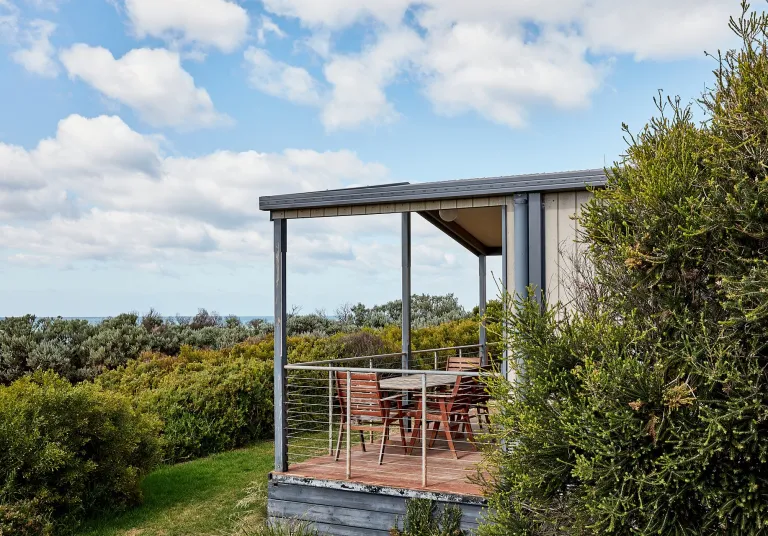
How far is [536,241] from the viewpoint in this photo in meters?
6.16

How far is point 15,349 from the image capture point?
14.7 metres

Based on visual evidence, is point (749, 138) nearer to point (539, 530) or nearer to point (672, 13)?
point (539, 530)

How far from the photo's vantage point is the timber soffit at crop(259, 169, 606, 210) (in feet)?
19.6

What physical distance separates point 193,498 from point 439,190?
16.0ft

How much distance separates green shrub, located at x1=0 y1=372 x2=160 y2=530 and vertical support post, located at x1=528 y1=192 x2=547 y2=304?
4.94m

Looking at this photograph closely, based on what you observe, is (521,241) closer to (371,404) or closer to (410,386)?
(410,386)

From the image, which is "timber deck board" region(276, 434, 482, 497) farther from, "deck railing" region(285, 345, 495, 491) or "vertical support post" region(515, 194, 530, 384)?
"vertical support post" region(515, 194, 530, 384)

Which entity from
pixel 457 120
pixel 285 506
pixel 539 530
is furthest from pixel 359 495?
pixel 457 120

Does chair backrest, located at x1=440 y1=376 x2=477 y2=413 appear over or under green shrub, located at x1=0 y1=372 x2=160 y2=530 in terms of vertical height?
over


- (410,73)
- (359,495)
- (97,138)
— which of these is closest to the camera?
(359,495)

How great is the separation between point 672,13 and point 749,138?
16.2 ft

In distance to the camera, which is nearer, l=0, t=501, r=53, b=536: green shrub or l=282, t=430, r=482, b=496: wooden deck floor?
l=282, t=430, r=482, b=496: wooden deck floor

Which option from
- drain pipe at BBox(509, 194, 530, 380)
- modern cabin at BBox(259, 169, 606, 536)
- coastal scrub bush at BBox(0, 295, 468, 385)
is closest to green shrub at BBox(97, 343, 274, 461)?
coastal scrub bush at BBox(0, 295, 468, 385)

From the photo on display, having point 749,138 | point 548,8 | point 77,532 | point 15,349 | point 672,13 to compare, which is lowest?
point 77,532
